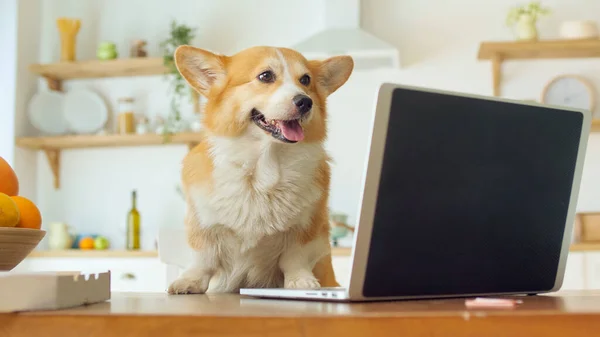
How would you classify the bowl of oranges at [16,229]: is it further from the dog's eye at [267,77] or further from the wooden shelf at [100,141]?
the wooden shelf at [100,141]

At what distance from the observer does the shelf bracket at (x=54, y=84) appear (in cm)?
415

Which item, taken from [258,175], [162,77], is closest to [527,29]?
[162,77]

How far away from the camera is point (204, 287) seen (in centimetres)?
117

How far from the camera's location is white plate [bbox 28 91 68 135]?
4.03m

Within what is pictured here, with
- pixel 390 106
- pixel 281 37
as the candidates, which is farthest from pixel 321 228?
pixel 281 37

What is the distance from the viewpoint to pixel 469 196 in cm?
79

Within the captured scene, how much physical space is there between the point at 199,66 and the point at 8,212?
1.73ft

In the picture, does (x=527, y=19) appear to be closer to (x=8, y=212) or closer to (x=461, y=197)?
(x=461, y=197)

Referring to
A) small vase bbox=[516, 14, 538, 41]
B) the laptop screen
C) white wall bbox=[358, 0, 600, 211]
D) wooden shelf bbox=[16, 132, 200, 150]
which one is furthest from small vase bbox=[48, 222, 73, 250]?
the laptop screen

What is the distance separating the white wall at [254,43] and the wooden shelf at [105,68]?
0.29 feet

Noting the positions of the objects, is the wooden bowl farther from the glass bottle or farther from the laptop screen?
the glass bottle

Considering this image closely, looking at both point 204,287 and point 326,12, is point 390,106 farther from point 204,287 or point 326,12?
point 326,12

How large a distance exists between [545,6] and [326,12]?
1.18 m

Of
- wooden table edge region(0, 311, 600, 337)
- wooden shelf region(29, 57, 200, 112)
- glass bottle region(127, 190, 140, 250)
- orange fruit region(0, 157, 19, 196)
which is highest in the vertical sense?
wooden shelf region(29, 57, 200, 112)
